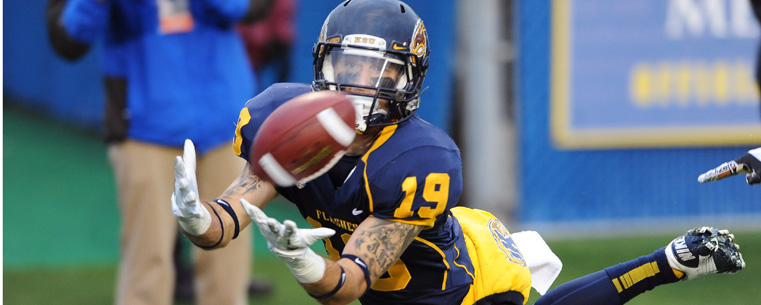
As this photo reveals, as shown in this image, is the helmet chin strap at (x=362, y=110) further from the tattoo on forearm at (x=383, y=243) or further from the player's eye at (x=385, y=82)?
the tattoo on forearm at (x=383, y=243)

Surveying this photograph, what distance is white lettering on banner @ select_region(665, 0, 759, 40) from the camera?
620cm

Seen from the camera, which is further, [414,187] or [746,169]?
[746,169]

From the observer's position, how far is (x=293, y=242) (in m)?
2.14

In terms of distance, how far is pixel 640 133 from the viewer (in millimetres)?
6305

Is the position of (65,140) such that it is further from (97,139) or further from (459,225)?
(459,225)

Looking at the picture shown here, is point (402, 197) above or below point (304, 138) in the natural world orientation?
below

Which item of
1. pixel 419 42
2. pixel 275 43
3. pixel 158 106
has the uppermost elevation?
pixel 275 43

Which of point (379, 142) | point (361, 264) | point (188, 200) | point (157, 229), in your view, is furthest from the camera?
point (157, 229)

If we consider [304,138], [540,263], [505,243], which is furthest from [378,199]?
[540,263]

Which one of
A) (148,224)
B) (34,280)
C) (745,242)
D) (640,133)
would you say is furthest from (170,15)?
(745,242)

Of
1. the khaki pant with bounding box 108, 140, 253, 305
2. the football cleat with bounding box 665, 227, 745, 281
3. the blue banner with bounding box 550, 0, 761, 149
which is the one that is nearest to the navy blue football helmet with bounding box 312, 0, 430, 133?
the football cleat with bounding box 665, 227, 745, 281

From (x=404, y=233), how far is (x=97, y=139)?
525 cm

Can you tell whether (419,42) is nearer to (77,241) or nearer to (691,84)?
(77,241)

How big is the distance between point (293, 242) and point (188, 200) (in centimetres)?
28
